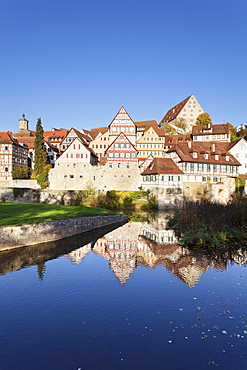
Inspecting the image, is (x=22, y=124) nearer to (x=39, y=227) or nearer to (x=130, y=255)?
(x=39, y=227)

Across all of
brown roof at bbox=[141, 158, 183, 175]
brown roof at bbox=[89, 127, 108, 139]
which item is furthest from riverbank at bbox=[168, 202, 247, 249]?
brown roof at bbox=[89, 127, 108, 139]

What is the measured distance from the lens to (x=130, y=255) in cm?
2080

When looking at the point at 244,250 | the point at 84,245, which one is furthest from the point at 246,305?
the point at 84,245

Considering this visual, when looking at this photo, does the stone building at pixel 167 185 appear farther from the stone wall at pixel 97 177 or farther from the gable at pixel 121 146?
the gable at pixel 121 146

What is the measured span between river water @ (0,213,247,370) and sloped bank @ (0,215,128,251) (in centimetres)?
85

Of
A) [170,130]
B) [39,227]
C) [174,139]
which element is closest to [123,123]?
[174,139]

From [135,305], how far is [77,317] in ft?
8.45

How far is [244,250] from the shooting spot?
70.0 feet

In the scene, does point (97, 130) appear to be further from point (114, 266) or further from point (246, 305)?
point (246, 305)

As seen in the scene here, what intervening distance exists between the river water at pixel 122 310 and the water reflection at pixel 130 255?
0.07 meters

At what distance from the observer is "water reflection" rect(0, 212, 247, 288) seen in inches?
672

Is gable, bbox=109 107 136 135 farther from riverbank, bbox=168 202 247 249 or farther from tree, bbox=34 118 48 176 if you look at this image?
riverbank, bbox=168 202 247 249

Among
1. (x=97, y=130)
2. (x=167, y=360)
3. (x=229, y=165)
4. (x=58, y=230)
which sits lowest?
(x=167, y=360)

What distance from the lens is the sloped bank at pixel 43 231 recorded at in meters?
20.2
